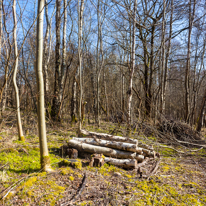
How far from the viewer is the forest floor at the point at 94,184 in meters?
2.69

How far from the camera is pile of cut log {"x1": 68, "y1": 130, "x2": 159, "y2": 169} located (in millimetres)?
4473

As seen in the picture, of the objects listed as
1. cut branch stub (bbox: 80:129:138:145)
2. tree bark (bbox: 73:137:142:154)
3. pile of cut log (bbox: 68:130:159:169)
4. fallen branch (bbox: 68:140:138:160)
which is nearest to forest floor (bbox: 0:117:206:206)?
pile of cut log (bbox: 68:130:159:169)

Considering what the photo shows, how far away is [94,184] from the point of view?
3.28m

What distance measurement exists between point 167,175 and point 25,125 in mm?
6517

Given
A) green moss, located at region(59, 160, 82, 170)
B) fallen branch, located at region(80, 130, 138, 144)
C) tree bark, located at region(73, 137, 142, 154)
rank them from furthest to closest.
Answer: fallen branch, located at region(80, 130, 138, 144), tree bark, located at region(73, 137, 142, 154), green moss, located at region(59, 160, 82, 170)

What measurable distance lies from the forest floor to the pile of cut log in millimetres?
252

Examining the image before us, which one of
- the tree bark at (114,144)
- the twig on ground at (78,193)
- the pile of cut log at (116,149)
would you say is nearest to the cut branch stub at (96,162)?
the pile of cut log at (116,149)

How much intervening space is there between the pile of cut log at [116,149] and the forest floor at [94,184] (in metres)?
0.25

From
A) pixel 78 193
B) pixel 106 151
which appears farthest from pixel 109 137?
pixel 78 193

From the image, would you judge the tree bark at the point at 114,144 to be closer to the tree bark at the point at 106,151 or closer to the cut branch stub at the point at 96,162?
the tree bark at the point at 106,151

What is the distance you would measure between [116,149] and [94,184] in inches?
66.9

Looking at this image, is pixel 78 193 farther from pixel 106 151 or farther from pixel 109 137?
pixel 109 137

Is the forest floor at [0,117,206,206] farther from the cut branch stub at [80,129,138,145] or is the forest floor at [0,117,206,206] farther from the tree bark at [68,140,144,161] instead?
the cut branch stub at [80,129,138,145]

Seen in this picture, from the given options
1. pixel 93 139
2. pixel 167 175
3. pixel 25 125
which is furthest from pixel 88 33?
pixel 167 175
